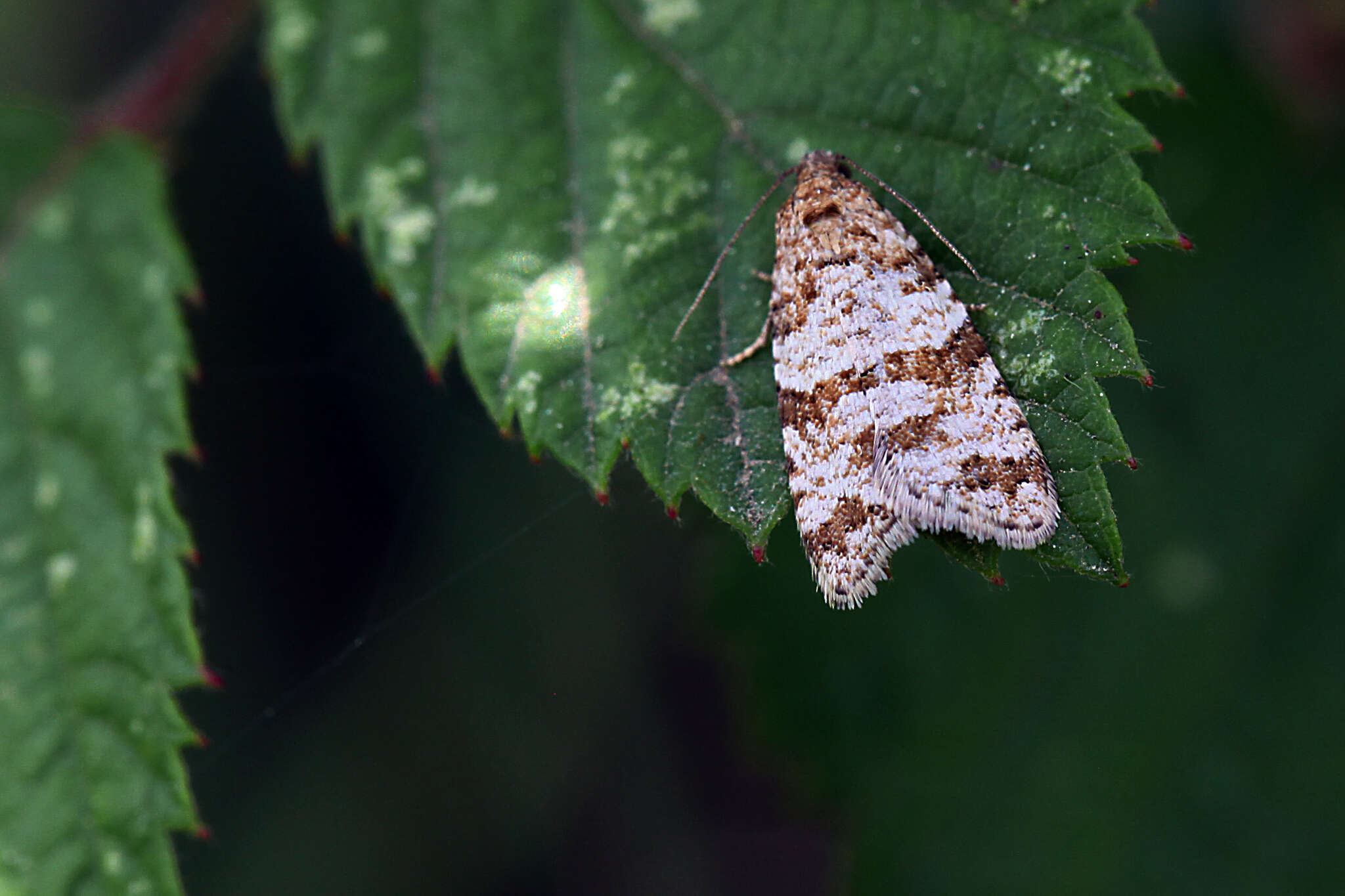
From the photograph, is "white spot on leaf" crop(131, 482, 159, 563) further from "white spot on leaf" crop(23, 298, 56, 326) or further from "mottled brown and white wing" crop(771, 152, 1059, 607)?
"mottled brown and white wing" crop(771, 152, 1059, 607)

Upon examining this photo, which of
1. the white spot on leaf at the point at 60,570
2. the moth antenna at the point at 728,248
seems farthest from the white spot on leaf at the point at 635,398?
the white spot on leaf at the point at 60,570

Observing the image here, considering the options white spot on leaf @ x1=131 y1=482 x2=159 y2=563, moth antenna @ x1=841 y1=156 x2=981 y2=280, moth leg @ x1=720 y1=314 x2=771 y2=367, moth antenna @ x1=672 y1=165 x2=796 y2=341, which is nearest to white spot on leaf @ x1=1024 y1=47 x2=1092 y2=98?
moth antenna @ x1=841 y1=156 x2=981 y2=280

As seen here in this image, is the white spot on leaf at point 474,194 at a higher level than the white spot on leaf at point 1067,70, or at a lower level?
lower

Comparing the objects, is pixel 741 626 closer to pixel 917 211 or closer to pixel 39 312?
pixel 917 211

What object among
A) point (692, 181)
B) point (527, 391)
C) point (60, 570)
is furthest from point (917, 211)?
point (60, 570)

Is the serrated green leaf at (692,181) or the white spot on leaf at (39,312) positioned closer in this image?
the serrated green leaf at (692,181)

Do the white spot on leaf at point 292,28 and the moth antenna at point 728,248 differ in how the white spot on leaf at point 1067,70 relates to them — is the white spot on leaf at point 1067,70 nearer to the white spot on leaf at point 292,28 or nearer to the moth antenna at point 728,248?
the moth antenna at point 728,248

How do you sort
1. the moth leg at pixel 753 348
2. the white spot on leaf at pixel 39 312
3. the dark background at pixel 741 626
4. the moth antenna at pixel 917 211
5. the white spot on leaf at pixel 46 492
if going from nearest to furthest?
the moth antenna at pixel 917 211, the moth leg at pixel 753 348, the white spot on leaf at pixel 46 492, the white spot on leaf at pixel 39 312, the dark background at pixel 741 626

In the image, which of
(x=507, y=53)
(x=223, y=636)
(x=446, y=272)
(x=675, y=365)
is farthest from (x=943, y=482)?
(x=223, y=636)
